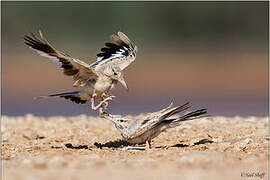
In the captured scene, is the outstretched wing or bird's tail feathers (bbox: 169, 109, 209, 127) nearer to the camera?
bird's tail feathers (bbox: 169, 109, 209, 127)

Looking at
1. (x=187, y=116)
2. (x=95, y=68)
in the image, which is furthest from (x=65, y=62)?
(x=187, y=116)

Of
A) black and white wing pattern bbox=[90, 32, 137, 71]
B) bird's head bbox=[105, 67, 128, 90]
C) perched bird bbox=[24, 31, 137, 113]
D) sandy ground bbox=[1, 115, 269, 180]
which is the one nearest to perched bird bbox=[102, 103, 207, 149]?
sandy ground bbox=[1, 115, 269, 180]

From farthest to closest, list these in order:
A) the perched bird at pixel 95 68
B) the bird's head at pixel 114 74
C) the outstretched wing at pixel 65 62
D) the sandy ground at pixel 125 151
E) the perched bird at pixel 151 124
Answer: the bird's head at pixel 114 74 → the perched bird at pixel 95 68 → the outstretched wing at pixel 65 62 → the perched bird at pixel 151 124 → the sandy ground at pixel 125 151

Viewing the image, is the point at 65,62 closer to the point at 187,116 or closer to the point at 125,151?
the point at 125,151

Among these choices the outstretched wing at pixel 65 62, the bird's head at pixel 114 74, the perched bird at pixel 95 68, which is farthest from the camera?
the bird's head at pixel 114 74

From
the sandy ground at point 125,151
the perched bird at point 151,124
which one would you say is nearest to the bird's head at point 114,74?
the sandy ground at point 125,151

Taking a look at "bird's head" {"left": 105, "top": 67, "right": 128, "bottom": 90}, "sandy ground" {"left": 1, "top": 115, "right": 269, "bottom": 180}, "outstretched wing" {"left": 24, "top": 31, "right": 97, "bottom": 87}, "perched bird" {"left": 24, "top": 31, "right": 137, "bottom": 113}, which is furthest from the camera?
"bird's head" {"left": 105, "top": 67, "right": 128, "bottom": 90}

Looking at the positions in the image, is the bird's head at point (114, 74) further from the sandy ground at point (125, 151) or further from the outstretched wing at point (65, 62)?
the sandy ground at point (125, 151)

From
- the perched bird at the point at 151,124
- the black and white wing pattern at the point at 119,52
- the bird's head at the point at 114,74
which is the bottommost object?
the perched bird at the point at 151,124

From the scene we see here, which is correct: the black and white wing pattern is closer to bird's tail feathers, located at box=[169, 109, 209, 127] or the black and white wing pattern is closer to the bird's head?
the bird's head
